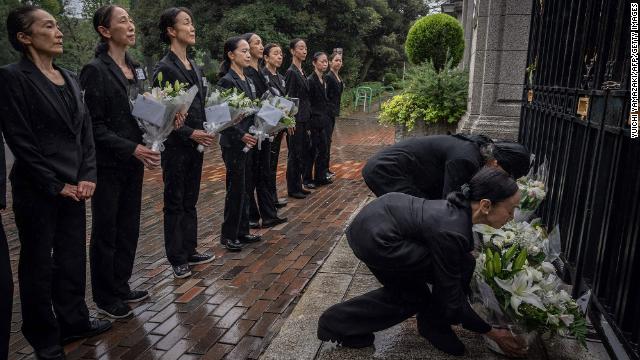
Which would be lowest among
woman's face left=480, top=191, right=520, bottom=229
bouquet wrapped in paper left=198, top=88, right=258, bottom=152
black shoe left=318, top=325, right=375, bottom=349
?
black shoe left=318, top=325, right=375, bottom=349

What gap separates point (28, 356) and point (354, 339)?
203 centimetres

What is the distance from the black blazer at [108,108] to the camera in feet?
11.2

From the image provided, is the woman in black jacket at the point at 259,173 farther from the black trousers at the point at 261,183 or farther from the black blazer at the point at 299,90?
the black blazer at the point at 299,90

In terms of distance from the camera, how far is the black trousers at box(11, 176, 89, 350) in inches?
114

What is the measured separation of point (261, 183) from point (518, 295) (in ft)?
11.5

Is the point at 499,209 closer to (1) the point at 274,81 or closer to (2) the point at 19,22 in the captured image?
(2) the point at 19,22

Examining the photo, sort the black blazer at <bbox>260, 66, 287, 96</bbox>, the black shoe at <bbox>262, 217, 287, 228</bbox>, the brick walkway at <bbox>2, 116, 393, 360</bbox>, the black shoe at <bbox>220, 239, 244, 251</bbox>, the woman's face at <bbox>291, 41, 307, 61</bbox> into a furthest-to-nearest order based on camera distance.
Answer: the woman's face at <bbox>291, 41, 307, 61</bbox> → the black blazer at <bbox>260, 66, 287, 96</bbox> → the black shoe at <bbox>262, 217, 287, 228</bbox> → the black shoe at <bbox>220, 239, 244, 251</bbox> → the brick walkway at <bbox>2, 116, 393, 360</bbox>

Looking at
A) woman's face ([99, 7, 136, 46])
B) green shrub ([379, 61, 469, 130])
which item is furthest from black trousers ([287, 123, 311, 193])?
woman's face ([99, 7, 136, 46])

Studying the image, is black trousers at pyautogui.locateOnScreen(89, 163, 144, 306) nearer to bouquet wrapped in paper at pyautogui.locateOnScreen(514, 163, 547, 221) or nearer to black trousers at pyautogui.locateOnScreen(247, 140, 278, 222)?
black trousers at pyautogui.locateOnScreen(247, 140, 278, 222)

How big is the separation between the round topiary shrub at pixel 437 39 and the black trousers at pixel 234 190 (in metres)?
6.85

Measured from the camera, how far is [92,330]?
3.30 metres

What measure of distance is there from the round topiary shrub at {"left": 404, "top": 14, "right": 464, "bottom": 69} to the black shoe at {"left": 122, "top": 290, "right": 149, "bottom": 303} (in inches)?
328

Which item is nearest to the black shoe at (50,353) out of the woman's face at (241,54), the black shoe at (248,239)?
the black shoe at (248,239)

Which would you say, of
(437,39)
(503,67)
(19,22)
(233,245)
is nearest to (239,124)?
(233,245)
